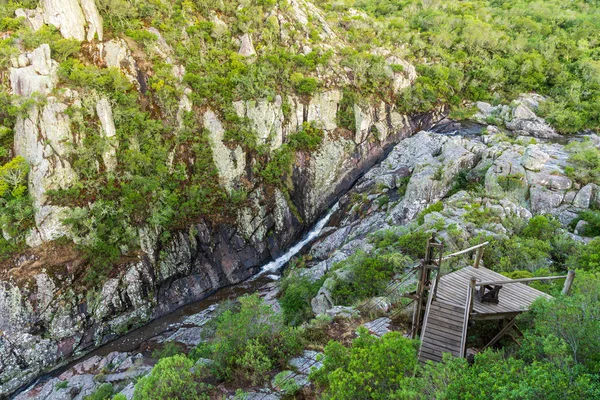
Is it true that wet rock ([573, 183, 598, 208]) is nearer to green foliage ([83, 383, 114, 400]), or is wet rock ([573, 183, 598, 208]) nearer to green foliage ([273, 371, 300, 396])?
green foliage ([273, 371, 300, 396])

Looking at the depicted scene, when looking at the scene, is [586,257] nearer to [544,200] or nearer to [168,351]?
[544,200]

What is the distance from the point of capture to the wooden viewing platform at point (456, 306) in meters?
9.67

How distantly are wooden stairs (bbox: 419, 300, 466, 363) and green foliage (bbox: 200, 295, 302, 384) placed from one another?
571 centimetres

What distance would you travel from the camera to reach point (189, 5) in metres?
38.0

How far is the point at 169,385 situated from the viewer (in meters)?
11.0

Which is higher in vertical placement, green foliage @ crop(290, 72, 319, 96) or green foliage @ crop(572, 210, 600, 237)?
green foliage @ crop(290, 72, 319, 96)

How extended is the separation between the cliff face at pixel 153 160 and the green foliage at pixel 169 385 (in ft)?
52.5

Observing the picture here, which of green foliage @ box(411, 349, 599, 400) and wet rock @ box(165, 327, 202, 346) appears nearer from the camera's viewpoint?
green foliage @ box(411, 349, 599, 400)

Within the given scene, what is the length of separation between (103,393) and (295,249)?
18.7 m

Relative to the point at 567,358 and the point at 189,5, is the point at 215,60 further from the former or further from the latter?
the point at 567,358

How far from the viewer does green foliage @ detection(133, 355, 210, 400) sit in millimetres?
10609

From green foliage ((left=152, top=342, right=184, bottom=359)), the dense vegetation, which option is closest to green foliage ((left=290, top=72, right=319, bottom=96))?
the dense vegetation

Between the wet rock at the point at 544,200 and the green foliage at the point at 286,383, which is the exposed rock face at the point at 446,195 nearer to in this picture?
the wet rock at the point at 544,200

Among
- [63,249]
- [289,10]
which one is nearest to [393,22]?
[289,10]
